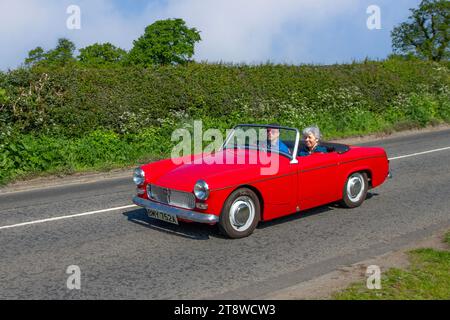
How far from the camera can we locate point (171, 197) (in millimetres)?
7672

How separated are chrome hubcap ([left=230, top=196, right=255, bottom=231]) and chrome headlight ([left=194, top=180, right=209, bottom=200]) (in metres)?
0.46

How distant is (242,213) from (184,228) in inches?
41.5

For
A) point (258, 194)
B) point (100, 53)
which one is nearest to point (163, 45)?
point (100, 53)

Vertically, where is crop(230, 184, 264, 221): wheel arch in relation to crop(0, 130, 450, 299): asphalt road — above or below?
above

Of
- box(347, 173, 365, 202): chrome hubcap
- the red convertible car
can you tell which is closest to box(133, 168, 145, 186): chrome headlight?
the red convertible car

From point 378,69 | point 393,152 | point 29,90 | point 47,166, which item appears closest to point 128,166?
point 47,166

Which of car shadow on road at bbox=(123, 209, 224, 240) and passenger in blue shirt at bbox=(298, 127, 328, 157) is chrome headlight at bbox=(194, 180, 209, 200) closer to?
car shadow on road at bbox=(123, 209, 224, 240)

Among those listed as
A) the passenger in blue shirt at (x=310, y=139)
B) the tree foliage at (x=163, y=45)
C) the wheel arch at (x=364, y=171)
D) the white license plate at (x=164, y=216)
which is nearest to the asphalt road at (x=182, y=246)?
the white license plate at (x=164, y=216)

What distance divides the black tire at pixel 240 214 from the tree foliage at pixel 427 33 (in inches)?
1756

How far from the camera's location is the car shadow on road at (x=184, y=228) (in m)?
7.88

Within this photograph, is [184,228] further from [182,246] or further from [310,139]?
[310,139]

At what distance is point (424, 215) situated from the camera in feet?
29.2

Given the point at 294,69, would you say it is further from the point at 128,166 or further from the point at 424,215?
the point at 424,215

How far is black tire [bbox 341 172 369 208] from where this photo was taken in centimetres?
923
